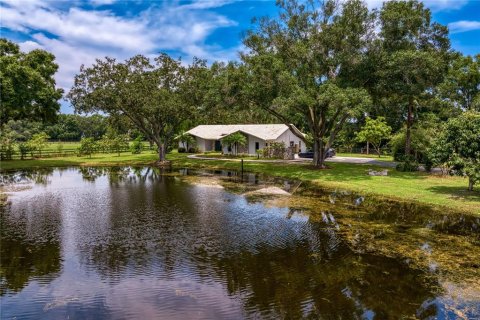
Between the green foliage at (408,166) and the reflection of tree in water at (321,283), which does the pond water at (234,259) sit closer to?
the reflection of tree in water at (321,283)

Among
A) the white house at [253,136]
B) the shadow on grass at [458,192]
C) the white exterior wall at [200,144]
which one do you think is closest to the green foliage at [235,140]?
the white house at [253,136]

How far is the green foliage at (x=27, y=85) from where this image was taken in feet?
119

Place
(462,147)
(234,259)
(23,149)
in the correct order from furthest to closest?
(23,149) < (462,147) < (234,259)

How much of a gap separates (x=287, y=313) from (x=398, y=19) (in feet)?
99.4

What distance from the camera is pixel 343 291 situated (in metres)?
9.61

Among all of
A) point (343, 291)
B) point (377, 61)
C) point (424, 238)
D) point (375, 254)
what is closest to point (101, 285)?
point (343, 291)

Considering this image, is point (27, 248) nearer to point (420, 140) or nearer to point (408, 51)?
point (408, 51)

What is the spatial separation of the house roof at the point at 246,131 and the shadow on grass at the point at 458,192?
2840 cm

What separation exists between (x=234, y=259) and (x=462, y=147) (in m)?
17.2

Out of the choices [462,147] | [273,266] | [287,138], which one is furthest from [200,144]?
[273,266]

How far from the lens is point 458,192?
2239cm

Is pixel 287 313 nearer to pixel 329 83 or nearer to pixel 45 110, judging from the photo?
pixel 329 83

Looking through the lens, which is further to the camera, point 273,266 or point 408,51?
point 408,51

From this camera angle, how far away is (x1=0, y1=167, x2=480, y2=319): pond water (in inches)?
346
